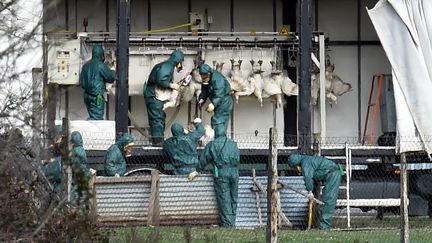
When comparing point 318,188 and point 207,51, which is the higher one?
point 207,51

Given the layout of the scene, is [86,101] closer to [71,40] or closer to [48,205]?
[71,40]

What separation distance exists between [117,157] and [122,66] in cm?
275

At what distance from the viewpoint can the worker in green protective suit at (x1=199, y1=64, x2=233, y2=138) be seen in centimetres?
2277

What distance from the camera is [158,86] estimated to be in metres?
23.8

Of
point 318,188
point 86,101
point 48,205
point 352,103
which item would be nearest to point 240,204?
→ point 318,188

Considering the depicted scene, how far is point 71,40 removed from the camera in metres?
23.5

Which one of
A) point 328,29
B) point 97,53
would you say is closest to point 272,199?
point 97,53

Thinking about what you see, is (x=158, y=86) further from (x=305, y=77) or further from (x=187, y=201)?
(x=187, y=201)

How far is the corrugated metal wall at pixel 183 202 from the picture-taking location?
2006 centimetres

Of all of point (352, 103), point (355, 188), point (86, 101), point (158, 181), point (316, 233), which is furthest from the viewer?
point (352, 103)

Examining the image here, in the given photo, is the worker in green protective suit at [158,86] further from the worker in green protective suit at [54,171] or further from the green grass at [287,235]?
the worker in green protective suit at [54,171]

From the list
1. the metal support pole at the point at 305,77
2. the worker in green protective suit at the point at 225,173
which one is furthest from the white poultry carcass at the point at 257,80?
the worker in green protective suit at the point at 225,173

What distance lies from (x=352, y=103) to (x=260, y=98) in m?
2.63

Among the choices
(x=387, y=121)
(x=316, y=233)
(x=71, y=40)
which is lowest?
(x=316, y=233)
